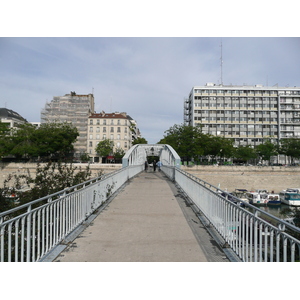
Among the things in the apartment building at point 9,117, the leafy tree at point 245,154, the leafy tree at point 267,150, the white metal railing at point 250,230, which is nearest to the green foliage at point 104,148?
the apartment building at point 9,117

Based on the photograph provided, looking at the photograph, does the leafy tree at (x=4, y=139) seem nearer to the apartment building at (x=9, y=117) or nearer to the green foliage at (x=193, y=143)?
the apartment building at (x=9, y=117)

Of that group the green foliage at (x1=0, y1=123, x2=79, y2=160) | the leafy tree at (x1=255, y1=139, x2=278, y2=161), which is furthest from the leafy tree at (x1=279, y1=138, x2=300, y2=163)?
the green foliage at (x1=0, y1=123, x2=79, y2=160)

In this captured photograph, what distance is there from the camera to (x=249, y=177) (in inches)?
1715

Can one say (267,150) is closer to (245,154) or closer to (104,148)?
(245,154)

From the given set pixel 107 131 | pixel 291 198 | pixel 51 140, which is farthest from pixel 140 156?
pixel 107 131

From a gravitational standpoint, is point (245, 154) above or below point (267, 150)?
below

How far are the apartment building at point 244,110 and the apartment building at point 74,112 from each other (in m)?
28.0

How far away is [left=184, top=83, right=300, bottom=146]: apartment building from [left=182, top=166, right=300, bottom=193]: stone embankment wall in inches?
1033

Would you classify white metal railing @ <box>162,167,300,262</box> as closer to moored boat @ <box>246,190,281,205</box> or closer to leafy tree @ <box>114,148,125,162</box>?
moored boat @ <box>246,190,281,205</box>

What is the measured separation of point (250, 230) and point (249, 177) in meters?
42.7

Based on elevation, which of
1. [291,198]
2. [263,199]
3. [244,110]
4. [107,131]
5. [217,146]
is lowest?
[263,199]

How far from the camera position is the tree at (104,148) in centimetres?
6066

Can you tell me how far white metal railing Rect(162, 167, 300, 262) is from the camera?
3.02 metres

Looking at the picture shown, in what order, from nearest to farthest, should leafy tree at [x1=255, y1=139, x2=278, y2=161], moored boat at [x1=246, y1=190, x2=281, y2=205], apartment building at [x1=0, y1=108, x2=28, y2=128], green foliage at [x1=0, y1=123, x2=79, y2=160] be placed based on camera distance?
moored boat at [x1=246, y1=190, x2=281, y2=205]
green foliage at [x1=0, y1=123, x2=79, y2=160]
leafy tree at [x1=255, y1=139, x2=278, y2=161]
apartment building at [x1=0, y1=108, x2=28, y2=128]
